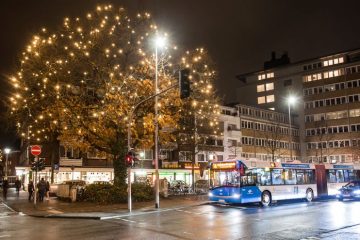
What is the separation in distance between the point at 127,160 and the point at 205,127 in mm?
27188

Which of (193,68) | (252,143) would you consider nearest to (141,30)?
(193,68)

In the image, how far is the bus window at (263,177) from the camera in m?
27.5

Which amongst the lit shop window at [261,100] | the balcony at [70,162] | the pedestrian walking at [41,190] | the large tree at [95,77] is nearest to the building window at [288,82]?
the lit shop window at [261,100]

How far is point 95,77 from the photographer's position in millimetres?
28375

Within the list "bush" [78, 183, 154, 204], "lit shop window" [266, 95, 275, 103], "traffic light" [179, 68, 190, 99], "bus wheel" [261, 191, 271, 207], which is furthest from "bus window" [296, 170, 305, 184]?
"lit shop window" [266, 95, 275, 103]

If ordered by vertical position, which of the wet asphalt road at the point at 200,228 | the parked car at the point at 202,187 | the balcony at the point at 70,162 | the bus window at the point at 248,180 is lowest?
Answer: the wet asphalt road at the point at 200,228

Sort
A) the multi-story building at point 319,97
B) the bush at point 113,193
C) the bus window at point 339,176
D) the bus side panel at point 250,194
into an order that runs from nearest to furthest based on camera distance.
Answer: the bus side panel at point 250,194
the bush at point 113,193
the bus window at point 339,176
the multi-story building at point 319,97

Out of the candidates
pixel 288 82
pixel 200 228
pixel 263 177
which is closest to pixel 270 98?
pixel 288 82

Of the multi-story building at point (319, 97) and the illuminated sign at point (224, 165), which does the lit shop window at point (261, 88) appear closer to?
the multi-story building at point (319, 97)

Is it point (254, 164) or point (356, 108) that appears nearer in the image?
point (254, 164)

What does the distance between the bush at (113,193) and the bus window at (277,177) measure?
32.2 feet

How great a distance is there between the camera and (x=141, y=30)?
28688mm

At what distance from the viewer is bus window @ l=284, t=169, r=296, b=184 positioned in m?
29.8

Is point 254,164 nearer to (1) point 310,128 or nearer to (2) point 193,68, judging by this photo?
(2) point 193,68
